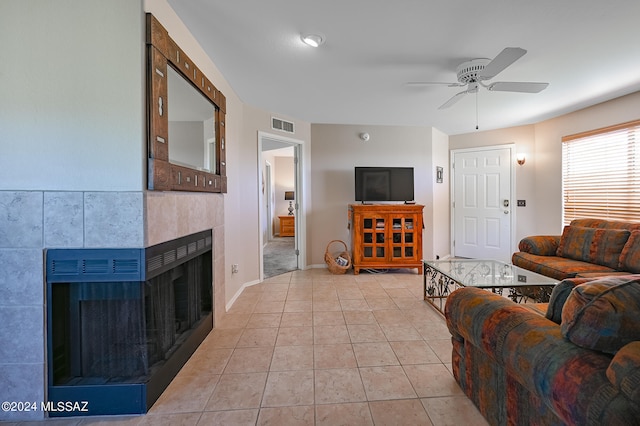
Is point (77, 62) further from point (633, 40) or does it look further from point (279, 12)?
point (633, 40)

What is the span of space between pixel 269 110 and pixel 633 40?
3.56m

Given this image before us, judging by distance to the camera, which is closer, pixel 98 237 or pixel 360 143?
pixel 98 237

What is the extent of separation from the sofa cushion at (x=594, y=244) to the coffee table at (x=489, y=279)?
2.39ft

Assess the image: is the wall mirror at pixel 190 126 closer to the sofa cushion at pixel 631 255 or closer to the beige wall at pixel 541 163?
the sofa cushion at pixel 631 255

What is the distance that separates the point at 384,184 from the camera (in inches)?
178

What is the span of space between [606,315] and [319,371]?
1.53 meters

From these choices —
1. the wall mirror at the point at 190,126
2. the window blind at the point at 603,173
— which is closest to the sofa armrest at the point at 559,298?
the wall mirror at the point at 190,126

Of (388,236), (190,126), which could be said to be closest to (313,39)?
(190,126)

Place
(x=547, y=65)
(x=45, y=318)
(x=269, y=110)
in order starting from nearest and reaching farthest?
1. (x=45, y=318)
2. (x=547, y=65)
3. (x=269, y=110)

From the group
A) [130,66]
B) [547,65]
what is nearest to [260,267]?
[130,66]

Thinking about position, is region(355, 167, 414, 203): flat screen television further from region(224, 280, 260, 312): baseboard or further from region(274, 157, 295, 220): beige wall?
region(274, 157, 295, 220): beige wall

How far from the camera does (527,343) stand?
3.51 ft

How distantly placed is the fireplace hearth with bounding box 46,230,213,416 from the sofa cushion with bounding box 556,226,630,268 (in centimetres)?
394

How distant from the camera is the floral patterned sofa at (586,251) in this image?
2.67 m
